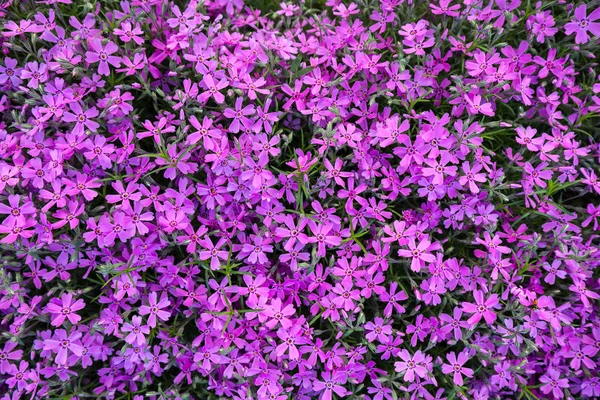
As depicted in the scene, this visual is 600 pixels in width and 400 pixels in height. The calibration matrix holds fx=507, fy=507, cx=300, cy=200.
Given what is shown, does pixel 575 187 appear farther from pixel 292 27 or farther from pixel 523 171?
pixel 292 27

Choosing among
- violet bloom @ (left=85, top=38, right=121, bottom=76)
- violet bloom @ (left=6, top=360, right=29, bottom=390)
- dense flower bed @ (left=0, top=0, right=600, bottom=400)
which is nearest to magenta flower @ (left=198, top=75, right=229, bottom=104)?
dense flower bed @ (left=0, top=0, right=600, bottom=400)

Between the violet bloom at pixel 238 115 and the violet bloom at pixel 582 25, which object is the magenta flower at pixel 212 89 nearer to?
the violet bloom at pixel 238 115

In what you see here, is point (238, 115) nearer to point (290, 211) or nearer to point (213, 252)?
point (290, 211)

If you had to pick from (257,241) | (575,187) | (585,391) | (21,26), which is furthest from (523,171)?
(21,26)

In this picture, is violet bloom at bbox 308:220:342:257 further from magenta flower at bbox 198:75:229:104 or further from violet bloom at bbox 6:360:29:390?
violet bloom at bbox 6:360:29:390

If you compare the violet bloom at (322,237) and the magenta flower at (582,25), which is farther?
the magenta flower at (582,25)

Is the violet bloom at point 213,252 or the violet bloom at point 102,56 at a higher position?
the violet bloom at point 102,56

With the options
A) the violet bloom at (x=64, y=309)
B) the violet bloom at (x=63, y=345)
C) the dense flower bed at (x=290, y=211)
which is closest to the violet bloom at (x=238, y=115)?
the dense flower bed at (x=290, y=211)

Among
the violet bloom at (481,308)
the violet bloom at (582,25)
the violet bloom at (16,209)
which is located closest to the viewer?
the violet bloom at (16,209)
